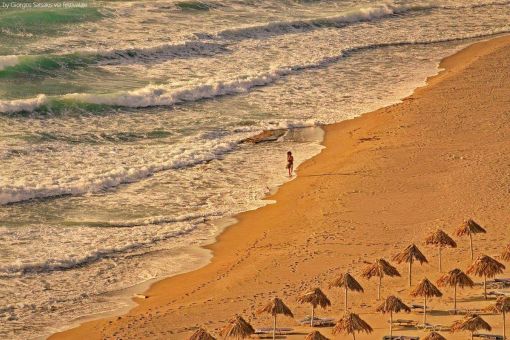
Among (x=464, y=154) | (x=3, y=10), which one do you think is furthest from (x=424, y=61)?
(x=3, y=10)

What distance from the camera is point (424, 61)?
4325 centimetres

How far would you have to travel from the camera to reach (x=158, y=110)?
120ft

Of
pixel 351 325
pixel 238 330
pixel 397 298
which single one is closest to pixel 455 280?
pixel 397 298

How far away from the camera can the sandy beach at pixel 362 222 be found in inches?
800

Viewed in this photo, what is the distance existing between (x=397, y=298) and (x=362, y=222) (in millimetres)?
6429

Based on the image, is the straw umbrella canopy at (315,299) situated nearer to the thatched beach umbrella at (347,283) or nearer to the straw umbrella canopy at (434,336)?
the thatched beach umbrella at (347,283)

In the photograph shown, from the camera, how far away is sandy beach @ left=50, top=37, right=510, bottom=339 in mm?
20328

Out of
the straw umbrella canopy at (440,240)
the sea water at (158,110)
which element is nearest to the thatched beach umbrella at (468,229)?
the straw umbrella canopy at (440,240)

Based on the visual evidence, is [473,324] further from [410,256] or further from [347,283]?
[410,256]

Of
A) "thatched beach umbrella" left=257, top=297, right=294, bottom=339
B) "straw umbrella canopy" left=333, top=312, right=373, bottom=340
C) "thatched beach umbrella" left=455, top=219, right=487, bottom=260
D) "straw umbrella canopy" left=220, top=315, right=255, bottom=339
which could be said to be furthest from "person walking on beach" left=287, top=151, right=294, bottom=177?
"straw umbrella canopy" left=220, top=315, right=255, bottom=339

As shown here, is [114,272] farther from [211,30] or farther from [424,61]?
[211,30]

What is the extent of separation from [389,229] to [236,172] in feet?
20.8

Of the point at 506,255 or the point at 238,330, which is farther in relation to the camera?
the point at 506,255

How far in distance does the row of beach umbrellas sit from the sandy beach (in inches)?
19.3
